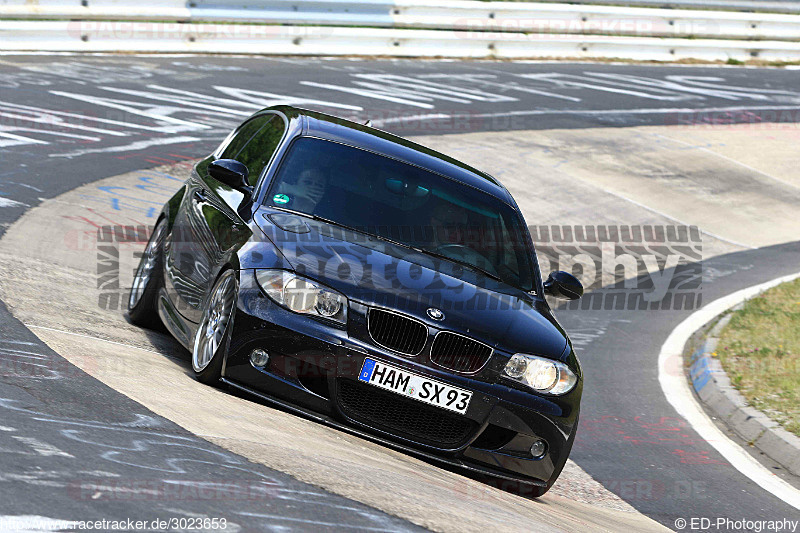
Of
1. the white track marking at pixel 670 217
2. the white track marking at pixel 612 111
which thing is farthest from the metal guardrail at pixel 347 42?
the white track marking at pixel 670 217

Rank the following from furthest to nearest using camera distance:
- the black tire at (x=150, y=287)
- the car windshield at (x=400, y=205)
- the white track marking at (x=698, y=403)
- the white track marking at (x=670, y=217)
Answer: the white track marking at (x=670, y=217)
the black tire at (x=150, y=287)
the white track marking at (x=698, y=403)
the car windshield at (x=400, y=205)

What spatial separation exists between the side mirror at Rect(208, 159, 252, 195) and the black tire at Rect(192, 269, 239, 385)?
79 centimetres

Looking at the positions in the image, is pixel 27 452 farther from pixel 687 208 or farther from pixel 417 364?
pixel 687 208

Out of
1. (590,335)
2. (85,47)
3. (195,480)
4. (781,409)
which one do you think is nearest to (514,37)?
(85,47)

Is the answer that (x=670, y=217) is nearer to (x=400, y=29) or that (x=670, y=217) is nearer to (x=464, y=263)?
(x=464, y=263)

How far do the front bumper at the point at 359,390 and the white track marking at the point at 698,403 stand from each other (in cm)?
233

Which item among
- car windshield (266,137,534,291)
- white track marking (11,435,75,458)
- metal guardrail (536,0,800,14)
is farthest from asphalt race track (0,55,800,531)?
metal guardrail (536,0,800,14)

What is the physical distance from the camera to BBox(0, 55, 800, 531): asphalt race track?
4.18m

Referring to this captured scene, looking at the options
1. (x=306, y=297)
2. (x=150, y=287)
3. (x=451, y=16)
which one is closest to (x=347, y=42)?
(x=451, y=16)

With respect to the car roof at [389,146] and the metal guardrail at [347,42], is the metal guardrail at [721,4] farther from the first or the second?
the car roof at [389,146]

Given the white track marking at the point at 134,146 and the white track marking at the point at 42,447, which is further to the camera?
the white track marking at the point at 134,146

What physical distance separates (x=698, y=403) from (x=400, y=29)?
17.8 metres

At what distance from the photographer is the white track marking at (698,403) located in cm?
733

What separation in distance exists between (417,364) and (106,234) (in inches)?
236
